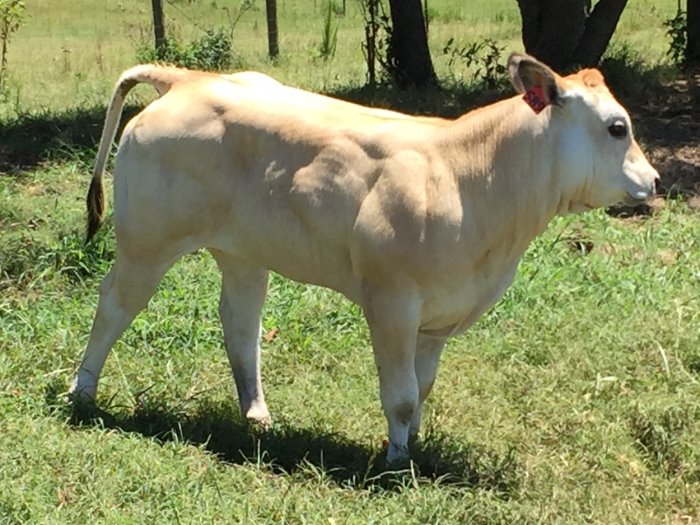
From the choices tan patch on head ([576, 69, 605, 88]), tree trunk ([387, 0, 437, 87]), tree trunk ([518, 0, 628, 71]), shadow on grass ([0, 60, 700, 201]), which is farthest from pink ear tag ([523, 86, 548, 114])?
tree trunk ([387, 0, 437, 87])

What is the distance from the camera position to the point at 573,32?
11297mm

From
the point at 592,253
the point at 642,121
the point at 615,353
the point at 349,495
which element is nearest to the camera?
the point at 349,495

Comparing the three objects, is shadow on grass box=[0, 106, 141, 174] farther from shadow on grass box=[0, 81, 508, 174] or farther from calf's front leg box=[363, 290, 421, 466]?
calf's front leg box=[363, 290, 421, 466]

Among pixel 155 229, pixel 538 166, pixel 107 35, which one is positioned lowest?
pixel 107 35

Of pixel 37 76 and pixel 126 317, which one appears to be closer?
pixel 126 317

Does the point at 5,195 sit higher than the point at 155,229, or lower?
lower

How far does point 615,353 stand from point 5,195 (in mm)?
4629

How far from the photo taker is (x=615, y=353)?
5883 mm

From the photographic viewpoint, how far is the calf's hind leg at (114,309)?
5.16m

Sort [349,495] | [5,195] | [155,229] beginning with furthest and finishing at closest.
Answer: [5,195] → [155,229] → [349,495]

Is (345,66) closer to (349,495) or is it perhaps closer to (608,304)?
(608,304)

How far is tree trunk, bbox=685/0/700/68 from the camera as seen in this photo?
12.2m

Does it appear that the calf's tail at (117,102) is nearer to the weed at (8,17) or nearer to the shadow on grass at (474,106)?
the shadow on grass at (474,106)

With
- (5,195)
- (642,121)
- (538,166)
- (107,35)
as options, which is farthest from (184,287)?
(107,35)
